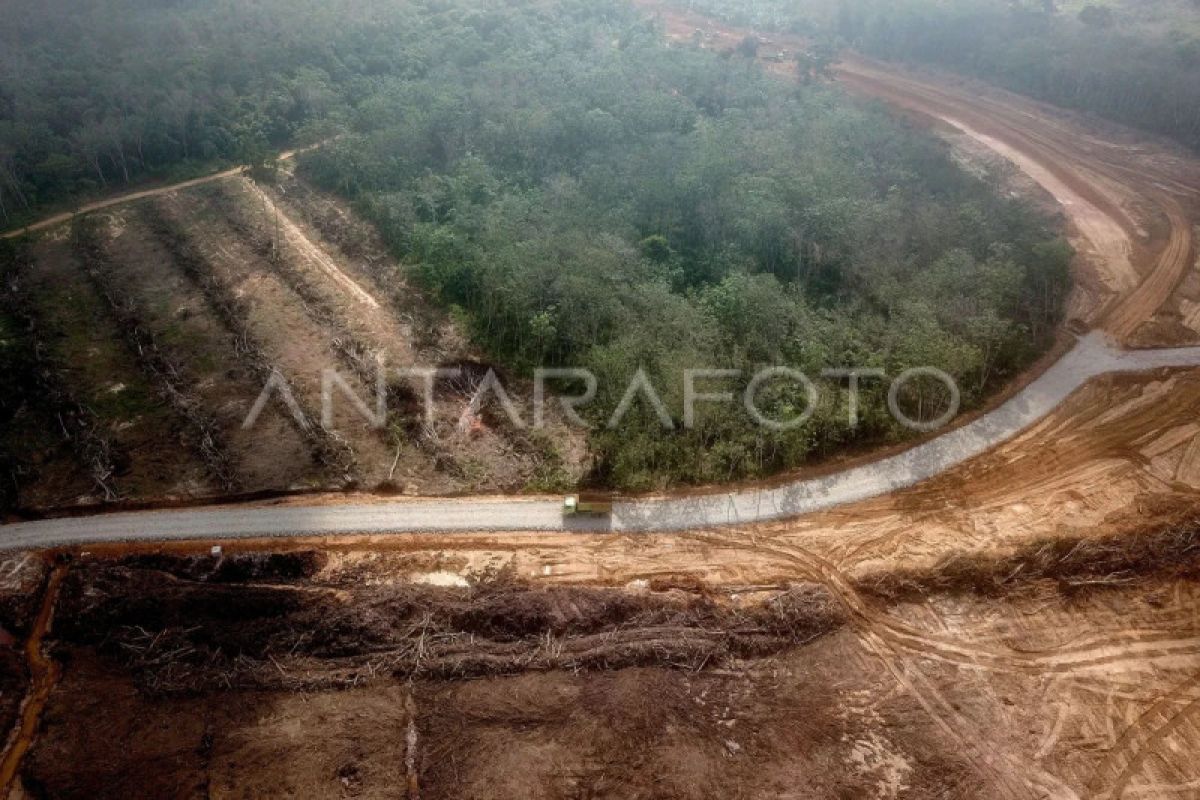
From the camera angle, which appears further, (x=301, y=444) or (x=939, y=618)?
(x=301, y=444)

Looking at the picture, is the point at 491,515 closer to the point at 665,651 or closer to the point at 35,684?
the point at 665,651

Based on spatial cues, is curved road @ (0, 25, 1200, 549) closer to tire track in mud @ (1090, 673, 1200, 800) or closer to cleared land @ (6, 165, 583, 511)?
cleared land @ (6, 165, 583, 511)

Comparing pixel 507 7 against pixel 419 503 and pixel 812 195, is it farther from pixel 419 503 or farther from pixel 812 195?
pixel 419 503

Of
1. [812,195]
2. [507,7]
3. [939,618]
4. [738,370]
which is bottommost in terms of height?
[939,618]

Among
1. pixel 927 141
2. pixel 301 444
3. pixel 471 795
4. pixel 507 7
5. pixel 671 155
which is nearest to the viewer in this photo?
pixel 471 795

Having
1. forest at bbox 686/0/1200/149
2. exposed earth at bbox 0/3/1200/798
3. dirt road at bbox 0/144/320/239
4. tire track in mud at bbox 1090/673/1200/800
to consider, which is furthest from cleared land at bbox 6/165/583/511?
forest at bbox 686/0/1200/149

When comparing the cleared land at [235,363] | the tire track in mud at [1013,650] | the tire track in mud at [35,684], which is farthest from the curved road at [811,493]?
the tire track in mud at [1013,650]

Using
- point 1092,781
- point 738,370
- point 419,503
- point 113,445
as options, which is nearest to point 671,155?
point 738,370

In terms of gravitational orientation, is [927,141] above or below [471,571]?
above
